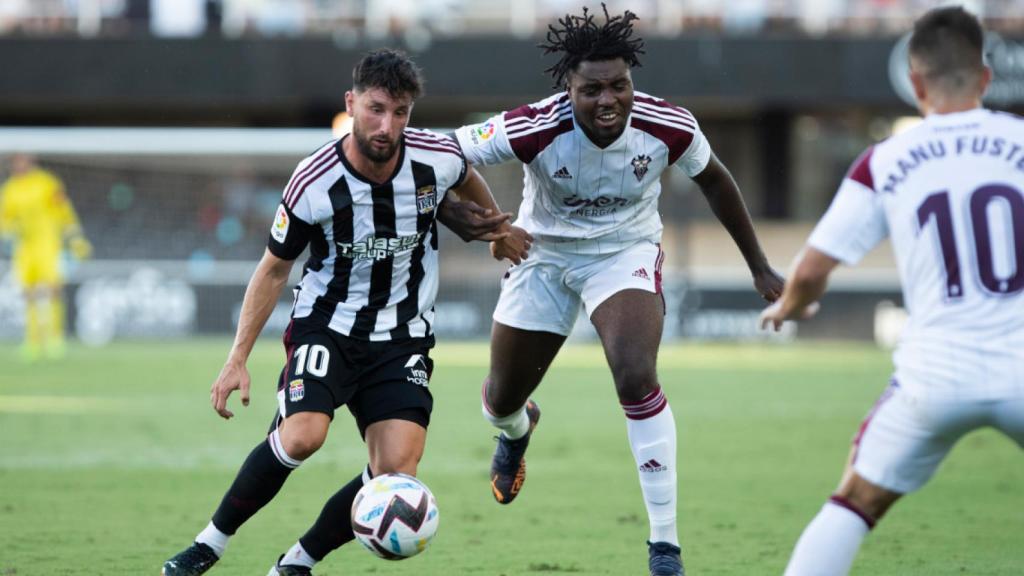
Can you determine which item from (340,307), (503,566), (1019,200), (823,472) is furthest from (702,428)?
(1019,200)

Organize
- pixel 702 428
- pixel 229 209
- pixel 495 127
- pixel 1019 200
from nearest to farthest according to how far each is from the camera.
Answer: pixel 1019 200 < pixel 495 127 < pixel 702 428 < pixel 229 209

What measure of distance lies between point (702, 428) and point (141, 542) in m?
6.00

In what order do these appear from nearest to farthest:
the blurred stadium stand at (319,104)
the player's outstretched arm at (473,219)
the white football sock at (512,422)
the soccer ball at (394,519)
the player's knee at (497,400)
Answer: the soccer ball at (394,519) < the player's outstretched arm at (473,219) < the player's knee at (497,400) < the white football sock at (512,422) < the blurred stadium stand at (319,104)

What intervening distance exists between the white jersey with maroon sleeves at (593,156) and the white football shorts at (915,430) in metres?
2.25

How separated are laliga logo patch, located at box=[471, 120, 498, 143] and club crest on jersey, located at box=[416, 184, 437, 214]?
44 cm

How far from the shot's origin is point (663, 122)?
608 centimetres

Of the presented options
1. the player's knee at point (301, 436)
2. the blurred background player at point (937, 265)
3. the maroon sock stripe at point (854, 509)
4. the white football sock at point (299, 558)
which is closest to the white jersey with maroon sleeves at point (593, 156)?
the player's knee at point (301, 436)

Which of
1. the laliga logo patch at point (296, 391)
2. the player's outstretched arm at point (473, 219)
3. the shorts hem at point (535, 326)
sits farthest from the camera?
the shorts hem at point (535, 326)

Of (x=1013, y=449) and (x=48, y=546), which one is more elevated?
(x=48, y=546)

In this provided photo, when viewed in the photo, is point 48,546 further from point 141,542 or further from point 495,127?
point 495,127

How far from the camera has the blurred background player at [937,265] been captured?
12.9 ft

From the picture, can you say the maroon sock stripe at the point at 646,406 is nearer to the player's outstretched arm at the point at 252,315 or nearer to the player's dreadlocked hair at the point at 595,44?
the player's dreadlocked hair at the point at 595,44

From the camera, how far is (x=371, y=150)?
542 cm

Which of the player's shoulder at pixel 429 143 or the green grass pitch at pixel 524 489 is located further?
the green grass pitch at pixel 524 489
